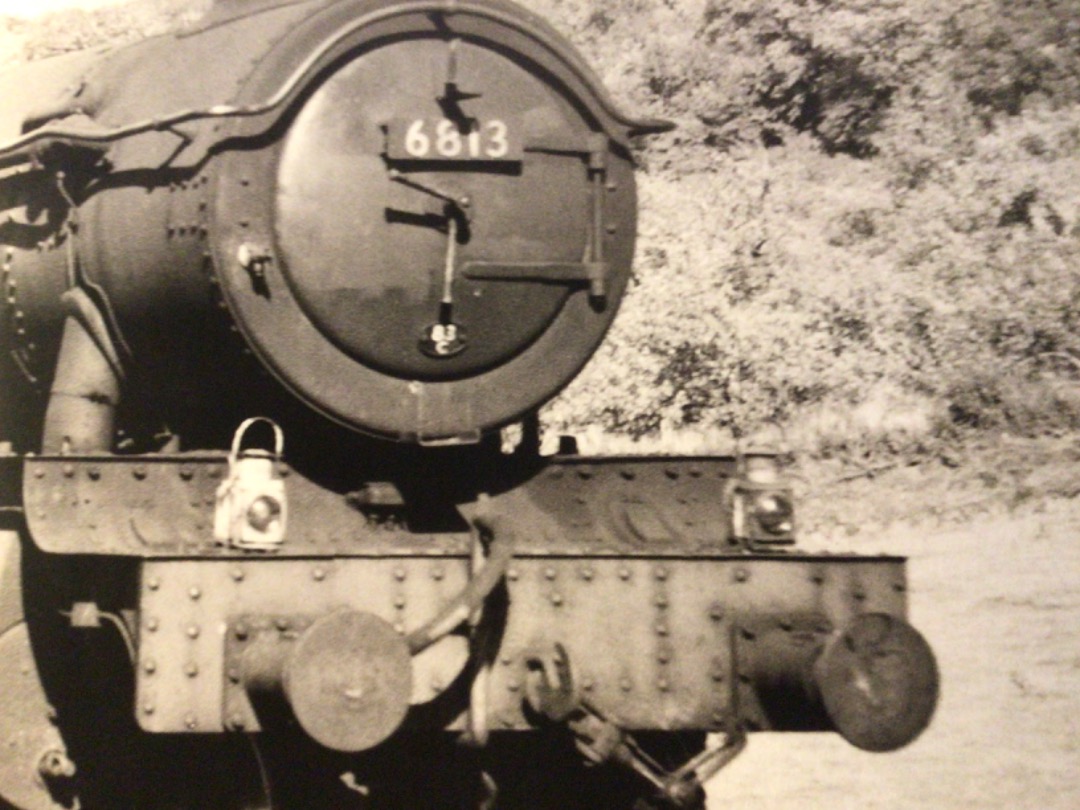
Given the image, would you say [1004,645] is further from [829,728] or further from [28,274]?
[28,274]

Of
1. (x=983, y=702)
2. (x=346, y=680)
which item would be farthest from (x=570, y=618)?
(x=983, y=702)

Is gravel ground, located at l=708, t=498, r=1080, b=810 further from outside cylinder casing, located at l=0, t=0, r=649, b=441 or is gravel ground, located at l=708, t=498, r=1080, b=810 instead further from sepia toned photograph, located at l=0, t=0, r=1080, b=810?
outside cylinder casing, located at l=0, t=0, r=649, b=441

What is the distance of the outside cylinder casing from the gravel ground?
3.45 metres

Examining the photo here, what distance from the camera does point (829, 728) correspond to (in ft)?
11.4

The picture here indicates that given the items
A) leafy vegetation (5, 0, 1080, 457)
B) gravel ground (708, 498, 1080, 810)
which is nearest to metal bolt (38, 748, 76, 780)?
gravel ground (708, 498, 1080, 810)

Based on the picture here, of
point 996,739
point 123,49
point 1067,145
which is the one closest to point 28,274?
point 123,49

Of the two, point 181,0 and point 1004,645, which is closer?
point 1004,645

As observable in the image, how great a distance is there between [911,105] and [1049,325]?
2.23 metres

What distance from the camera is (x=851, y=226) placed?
36.3 feet

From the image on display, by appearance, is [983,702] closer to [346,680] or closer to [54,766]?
[54,766]

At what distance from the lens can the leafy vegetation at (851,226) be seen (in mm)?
10164

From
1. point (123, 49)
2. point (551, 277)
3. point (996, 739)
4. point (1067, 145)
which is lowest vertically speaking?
point (996, 739)

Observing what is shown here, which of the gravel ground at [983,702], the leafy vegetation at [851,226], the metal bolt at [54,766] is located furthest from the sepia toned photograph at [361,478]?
the leafy vegetation at [851,226]

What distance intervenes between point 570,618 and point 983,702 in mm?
4802
